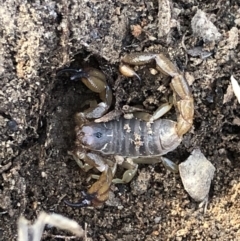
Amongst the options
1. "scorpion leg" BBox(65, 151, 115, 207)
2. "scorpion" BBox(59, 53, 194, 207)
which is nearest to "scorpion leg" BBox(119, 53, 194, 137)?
"scorpion" BBox(59, 53, 194, 207)

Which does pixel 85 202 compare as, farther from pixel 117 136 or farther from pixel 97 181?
pixel 117 136

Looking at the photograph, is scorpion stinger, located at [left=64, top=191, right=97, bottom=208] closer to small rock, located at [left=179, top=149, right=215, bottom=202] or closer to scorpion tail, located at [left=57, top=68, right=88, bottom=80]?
small rock, located at [left=179, top=149, right=215, bottom=202]

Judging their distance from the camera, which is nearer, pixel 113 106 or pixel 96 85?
pixel 96 85

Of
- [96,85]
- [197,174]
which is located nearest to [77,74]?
[96,85]

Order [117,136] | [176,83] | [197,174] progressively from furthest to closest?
[117,136], [197,174], [176,83]

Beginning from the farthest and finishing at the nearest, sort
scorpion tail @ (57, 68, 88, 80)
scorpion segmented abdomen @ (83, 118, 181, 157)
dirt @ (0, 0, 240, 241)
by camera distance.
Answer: scorpion segmented abdomen @ (83, 118, 181, 157), scorpion tail @ (57, 68, 88, 80), dirt @ (0, 0, 240, 241)

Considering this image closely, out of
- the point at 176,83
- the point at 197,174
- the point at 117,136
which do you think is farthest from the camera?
the point at 117,136

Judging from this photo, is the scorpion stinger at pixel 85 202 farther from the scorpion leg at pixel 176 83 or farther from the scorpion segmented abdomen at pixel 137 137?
the scorpion leg at pixel 176 83

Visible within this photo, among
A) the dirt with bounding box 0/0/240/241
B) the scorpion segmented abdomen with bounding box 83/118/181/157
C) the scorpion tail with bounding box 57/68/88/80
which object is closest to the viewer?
the dirt with bounding box 0/0/240/241
